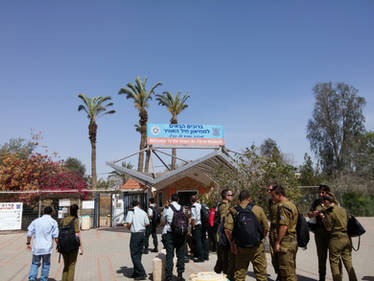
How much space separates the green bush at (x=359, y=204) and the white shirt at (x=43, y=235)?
23989 mm

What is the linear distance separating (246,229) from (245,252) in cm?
36

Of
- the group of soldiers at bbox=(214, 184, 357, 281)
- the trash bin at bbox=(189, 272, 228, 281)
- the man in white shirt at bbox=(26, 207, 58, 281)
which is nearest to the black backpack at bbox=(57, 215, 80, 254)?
the man in white shirt at bbox=(26, 207, 58, 281)

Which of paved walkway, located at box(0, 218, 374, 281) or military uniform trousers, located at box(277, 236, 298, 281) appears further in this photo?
paved walkway, located at box(0, 218, 374, 281)

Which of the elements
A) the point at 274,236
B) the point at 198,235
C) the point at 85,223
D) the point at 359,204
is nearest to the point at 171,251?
the point at 274,236

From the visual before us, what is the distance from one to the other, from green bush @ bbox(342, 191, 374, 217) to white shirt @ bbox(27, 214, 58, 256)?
2399cm

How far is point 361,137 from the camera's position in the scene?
3441cm

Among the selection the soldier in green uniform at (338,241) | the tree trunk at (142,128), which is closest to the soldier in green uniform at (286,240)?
the soldier in green uniform at (338,241)

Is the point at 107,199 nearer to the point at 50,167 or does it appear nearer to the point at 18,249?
the point at 50,167

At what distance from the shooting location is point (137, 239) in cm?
650

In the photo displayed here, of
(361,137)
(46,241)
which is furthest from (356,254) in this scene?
(361,137)

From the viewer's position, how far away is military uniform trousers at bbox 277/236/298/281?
4672mm

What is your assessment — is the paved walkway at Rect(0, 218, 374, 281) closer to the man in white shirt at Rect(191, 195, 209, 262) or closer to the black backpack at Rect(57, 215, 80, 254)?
the man in white shirt at Rect(191, 195, 209, 262)

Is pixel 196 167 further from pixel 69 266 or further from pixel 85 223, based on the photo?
pixel 69 266

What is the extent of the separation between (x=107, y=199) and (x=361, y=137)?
34.3 m
